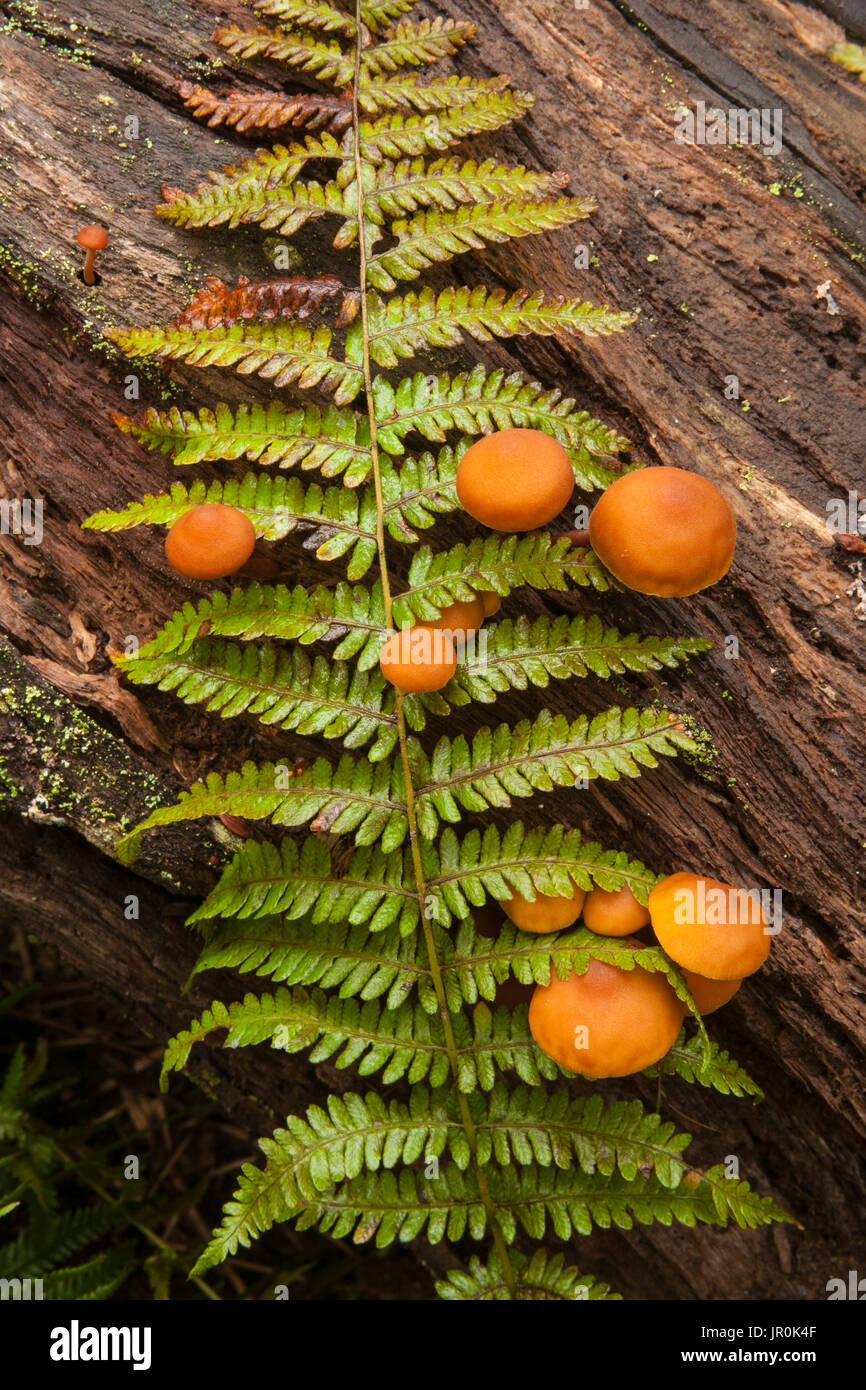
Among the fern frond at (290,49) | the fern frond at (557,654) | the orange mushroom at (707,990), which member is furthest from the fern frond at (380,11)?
the orange mushroom at (707,990)

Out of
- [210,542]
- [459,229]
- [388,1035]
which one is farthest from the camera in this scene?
[459,229]

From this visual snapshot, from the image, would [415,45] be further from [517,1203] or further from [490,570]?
[517,1203]

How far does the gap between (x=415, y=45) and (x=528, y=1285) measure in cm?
431

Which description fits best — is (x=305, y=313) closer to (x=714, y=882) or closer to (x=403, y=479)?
(x=403, y=479)

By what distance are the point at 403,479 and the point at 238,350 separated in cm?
69

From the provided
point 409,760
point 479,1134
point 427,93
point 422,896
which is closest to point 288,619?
point 409,760

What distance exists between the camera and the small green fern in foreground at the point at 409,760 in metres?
2.93

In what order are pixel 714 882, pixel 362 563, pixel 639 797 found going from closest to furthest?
1. pixel 714 882
2. pixel 362 563
3. pixel 639 797

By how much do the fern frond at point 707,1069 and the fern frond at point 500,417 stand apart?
1864 mm

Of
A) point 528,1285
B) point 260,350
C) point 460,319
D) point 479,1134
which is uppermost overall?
point 460,319

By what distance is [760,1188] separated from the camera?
3.53m

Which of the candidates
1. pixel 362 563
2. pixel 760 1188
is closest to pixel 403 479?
pixel 362 563

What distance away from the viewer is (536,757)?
2.97 m

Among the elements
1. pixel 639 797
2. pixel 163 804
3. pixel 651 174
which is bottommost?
pixel 163 804
